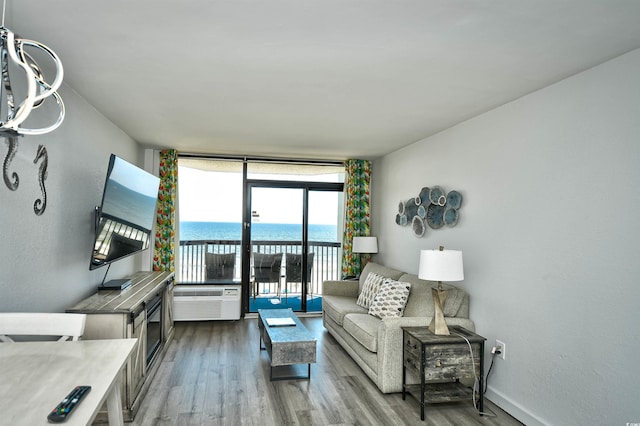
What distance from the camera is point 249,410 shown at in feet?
9.74

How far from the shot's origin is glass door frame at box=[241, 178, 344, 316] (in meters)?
5.87

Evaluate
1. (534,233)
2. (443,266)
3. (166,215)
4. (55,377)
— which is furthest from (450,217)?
(166,215)

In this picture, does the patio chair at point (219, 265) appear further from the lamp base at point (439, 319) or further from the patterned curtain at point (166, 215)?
the lamp base at point (439, 319)

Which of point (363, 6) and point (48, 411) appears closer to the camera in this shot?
point (48, 411)

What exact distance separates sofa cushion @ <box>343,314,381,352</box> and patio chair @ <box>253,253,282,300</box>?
199 cm

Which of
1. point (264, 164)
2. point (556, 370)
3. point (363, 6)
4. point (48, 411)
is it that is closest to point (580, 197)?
point (556, 370)

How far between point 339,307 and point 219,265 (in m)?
2.19

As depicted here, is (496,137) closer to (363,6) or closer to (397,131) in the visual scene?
(397,131)

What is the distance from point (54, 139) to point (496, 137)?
3404 mm

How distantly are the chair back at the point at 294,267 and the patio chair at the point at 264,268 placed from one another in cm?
17

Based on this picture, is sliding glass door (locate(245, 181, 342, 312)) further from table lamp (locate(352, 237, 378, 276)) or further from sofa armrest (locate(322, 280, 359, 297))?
sofa armrest (locate(322, 280, 359, 297))

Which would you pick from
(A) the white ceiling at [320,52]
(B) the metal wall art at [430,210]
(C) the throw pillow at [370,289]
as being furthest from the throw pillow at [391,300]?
(A) the white ceiling at [320,52]

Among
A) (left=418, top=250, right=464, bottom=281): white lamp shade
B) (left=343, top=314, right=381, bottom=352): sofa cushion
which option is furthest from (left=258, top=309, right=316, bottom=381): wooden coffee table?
(left=418, top=250, right=464, bottom=281): white lamp shade

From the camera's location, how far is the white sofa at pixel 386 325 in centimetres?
329
